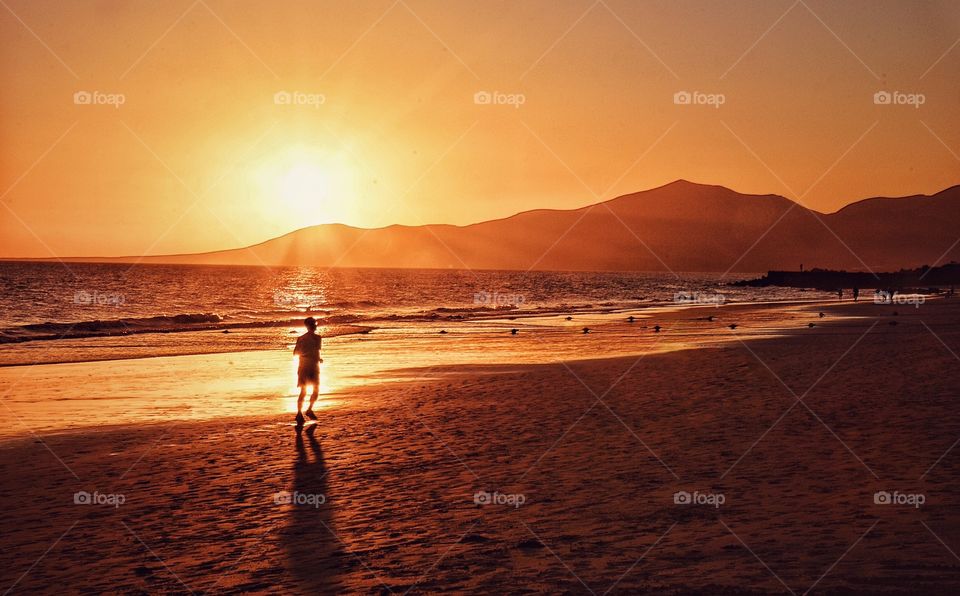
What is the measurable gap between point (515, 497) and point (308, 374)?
742 centimetres

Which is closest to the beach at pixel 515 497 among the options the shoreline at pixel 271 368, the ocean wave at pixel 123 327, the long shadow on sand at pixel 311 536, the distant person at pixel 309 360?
the long shadow on sand at pixel 311 536

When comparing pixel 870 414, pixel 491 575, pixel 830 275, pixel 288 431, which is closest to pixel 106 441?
pixel 288 431

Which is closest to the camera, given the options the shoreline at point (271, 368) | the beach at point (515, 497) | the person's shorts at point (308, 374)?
the beach at point (515, 497)

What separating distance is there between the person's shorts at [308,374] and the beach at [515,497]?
85 centimetres

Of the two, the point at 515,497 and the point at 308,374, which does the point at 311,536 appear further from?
the point at 308,374

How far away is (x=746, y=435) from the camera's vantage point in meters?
12.2

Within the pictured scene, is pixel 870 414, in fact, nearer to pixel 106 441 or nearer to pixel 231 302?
pixel 106 441

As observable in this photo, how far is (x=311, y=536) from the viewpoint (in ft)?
26.2

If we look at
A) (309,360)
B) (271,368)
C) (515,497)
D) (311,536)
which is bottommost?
(311,536)

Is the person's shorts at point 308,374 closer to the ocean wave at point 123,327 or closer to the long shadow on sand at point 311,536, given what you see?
the long shadow on sand at point 311,536

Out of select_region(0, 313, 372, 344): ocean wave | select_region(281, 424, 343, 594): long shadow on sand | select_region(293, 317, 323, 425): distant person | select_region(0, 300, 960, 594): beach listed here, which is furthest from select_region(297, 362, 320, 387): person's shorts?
select_region(0, 313, 372, 344): ocean wave

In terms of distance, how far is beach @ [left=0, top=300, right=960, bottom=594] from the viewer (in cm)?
679

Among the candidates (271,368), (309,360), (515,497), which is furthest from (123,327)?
(515,497)

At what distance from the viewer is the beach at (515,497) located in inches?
267
